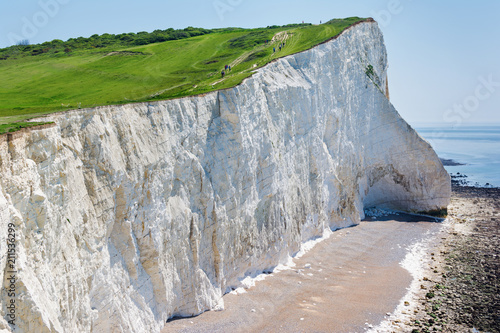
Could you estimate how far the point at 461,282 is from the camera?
2469 centimetres

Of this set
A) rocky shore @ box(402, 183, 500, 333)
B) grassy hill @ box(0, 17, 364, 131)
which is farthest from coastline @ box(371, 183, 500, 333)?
grassy hill @ box(0, 17, 364, 131)

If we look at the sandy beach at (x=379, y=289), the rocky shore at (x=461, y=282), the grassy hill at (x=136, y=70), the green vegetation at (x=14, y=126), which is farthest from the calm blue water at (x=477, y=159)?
the green vegetation at (x=14, y=126)

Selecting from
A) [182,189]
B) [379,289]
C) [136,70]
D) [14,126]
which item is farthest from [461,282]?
[14,126]

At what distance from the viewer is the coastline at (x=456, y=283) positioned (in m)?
20.3

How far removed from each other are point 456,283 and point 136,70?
2311cm

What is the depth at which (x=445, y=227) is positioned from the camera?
35.0m

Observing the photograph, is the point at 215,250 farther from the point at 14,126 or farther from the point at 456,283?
the point at 456,283

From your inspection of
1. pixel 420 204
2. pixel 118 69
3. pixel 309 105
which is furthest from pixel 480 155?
pixel 118 69

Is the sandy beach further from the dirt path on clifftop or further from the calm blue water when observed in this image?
the calm blue water

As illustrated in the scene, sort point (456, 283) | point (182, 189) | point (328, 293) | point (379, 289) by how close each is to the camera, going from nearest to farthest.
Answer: point (182, 189), point (328, 293), point (379, 289), point (456, 283)

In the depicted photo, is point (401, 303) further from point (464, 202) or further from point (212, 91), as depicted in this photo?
point (464, 202)

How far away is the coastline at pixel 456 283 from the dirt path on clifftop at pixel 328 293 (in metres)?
0.90

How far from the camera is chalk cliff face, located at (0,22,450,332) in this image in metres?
11.5

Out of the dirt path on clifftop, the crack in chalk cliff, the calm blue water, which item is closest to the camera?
the dirt path on clifftop
